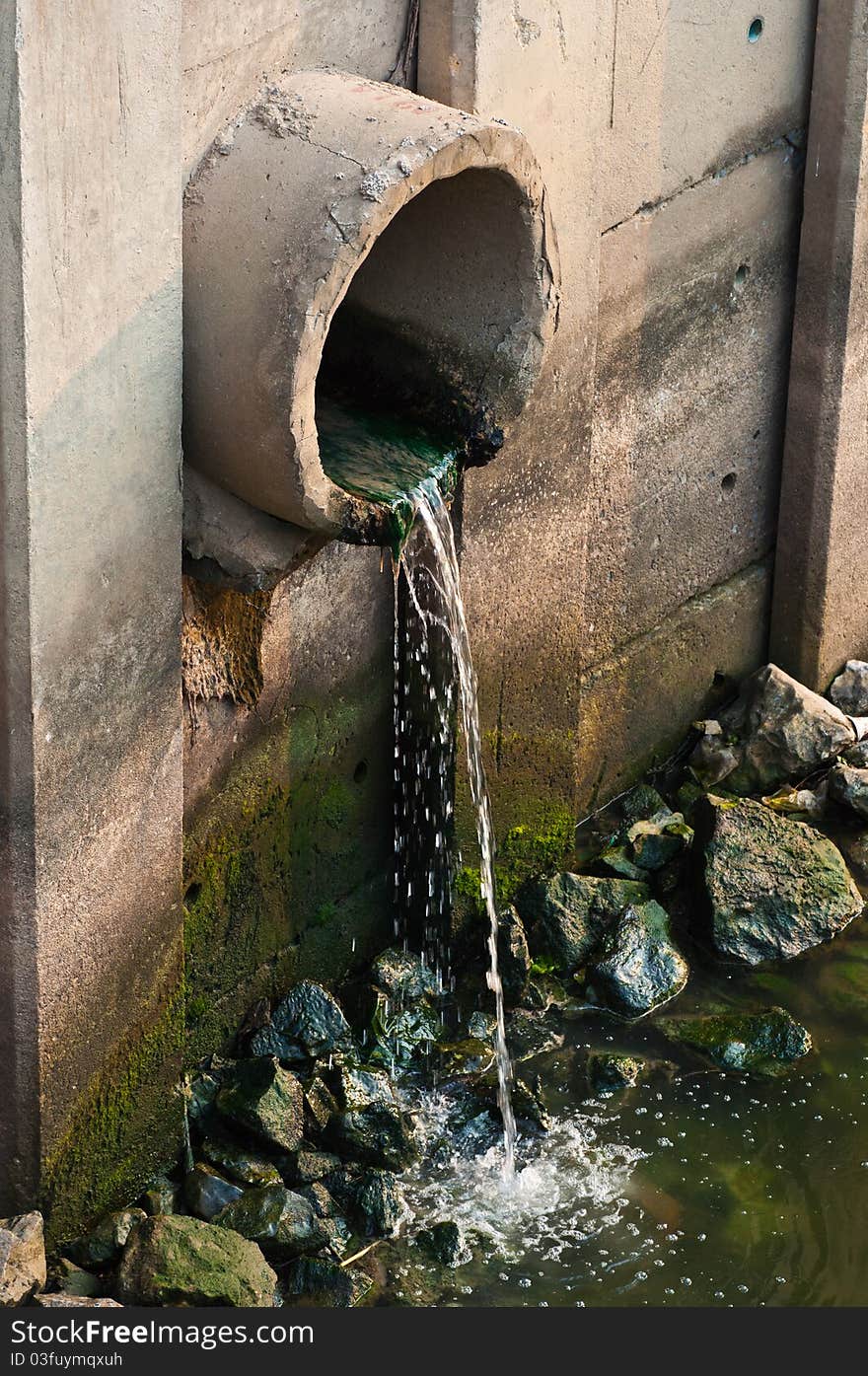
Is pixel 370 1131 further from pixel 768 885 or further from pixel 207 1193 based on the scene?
pixel 768 885

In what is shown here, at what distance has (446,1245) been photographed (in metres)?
4.58

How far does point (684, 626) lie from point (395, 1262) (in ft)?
8.48

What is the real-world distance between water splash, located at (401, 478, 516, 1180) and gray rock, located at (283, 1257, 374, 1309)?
0.59m

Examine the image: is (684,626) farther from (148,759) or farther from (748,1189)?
(148,759)

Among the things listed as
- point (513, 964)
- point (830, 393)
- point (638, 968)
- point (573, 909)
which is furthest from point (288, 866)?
point (830, 393)

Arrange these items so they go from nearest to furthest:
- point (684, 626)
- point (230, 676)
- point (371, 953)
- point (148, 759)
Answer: point (148, 759), point (230, 676), point (371, 953), point (684, 626)

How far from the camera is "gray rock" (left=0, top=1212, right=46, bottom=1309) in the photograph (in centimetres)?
407

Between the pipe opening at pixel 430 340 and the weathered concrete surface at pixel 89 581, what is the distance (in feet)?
2.10

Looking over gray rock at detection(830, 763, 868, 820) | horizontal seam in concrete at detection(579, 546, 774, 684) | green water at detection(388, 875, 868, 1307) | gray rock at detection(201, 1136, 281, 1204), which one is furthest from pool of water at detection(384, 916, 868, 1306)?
horizontal seam in concrete at detection(579, 546, 774, 684)

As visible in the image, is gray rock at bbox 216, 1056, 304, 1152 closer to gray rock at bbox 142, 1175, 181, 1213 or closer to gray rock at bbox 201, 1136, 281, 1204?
gray rock at bbox 201, 1136, 281, 1204

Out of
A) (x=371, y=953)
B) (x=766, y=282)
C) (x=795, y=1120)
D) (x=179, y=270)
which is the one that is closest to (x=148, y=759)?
(x=179, y=270)

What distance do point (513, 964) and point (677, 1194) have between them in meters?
0.90

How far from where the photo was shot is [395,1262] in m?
4.57

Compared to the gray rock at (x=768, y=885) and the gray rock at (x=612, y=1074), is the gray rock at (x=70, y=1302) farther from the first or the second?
the gray rock at (x=768, y=885)
